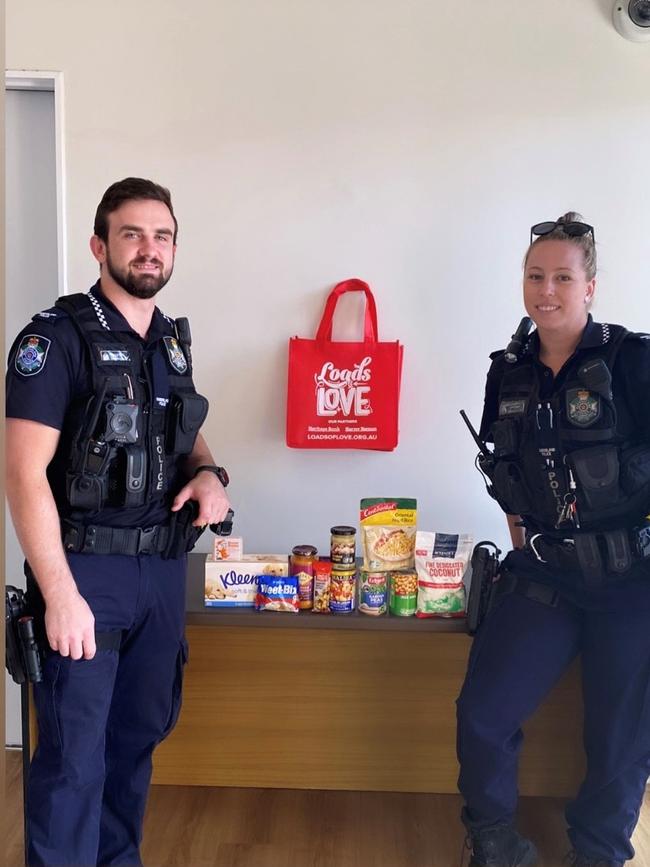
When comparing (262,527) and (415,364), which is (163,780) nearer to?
(262,527)

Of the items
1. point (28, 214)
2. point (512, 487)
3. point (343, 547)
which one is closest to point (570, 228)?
point (512, 487)

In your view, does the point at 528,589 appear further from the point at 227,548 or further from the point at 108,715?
the point at 108,715

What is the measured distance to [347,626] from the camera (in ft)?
8.44

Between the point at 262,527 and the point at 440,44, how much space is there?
1.89 m

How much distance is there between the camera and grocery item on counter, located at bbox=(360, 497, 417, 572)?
260 cm

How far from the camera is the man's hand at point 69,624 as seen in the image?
73.1 inches

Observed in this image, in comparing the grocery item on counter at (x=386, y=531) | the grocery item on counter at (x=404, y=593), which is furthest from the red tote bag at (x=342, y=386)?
the grocery item on counter at (x=404, y=593)

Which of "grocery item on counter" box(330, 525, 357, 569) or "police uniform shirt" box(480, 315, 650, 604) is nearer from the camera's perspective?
"police uniform shirt" box(480, 315, 650, 604)

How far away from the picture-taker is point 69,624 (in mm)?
1860

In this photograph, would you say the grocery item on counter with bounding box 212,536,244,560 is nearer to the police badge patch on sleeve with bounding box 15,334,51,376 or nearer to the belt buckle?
the belt buckle

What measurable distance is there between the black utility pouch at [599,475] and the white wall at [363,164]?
96cm

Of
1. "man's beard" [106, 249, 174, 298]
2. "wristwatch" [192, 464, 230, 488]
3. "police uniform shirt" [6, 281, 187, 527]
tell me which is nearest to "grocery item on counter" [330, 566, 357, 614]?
"wristwatch" [192, 464, 230, 488]

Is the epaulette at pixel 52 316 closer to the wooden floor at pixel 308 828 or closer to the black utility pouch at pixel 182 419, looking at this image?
the black utility pouch at pixel 182 419

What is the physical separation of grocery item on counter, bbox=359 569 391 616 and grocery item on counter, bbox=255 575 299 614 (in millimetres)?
209
